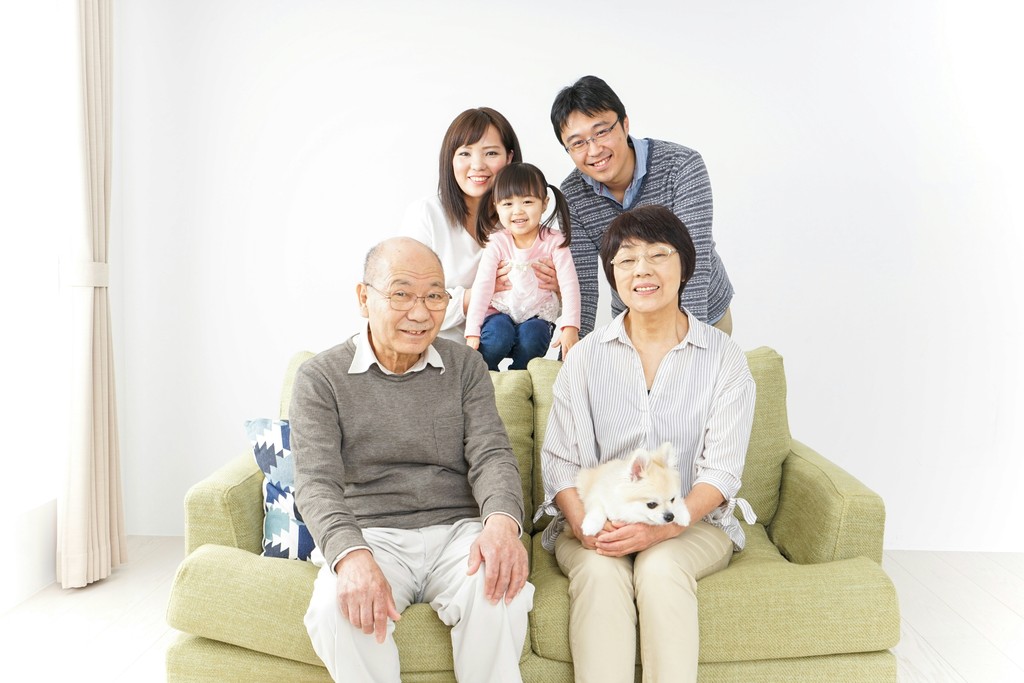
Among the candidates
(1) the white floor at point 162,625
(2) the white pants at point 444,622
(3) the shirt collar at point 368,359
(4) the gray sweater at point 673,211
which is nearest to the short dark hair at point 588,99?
(4) the gray sweater at point 673,211

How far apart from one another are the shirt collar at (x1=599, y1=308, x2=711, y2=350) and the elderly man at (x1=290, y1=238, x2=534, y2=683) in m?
0.35

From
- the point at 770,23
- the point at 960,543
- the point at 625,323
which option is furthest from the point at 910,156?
the point at 625,323

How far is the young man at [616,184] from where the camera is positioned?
263 centimetres

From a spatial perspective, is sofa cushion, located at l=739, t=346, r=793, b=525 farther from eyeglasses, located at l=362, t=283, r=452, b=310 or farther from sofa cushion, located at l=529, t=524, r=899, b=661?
eyeglasses, located at l=362, t=283, r=452, b=310

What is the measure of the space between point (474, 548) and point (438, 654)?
26cm

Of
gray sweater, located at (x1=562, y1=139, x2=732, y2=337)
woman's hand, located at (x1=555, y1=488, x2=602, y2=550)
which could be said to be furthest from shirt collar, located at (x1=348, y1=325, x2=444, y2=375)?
gray sweater, located at (x1=562, y1=139, x2=732, y2=337)

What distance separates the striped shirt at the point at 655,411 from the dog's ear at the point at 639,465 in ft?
0.56

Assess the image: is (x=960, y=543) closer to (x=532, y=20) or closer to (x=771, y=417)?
(x=771, y=417)

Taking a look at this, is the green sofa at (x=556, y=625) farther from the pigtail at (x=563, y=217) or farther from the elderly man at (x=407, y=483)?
the pigtail at (x=563, y=217)

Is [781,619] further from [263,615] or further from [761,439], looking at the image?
[263,615]

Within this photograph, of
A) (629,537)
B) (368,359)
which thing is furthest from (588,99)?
(629,537)

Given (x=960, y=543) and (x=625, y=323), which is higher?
(x=625, y=323)

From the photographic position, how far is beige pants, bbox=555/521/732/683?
5.84 feet

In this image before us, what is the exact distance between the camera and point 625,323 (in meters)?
2.24
